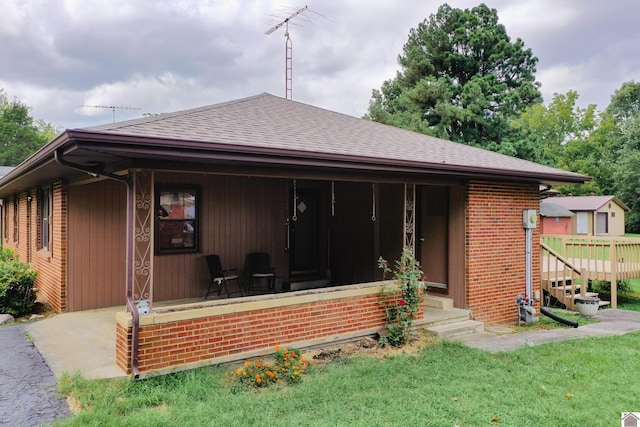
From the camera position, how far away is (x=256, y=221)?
8.42 metres

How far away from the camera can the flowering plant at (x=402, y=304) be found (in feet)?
19.8

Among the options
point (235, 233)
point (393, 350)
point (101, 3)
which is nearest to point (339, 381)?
point (393, 350)

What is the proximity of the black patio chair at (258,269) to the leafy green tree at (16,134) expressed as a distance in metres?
37.2

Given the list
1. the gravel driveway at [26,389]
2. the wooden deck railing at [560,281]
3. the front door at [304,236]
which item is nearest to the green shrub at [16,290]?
the gravel driveway at [26,389]

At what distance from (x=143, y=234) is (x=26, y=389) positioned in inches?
71.4

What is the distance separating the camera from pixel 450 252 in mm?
7691

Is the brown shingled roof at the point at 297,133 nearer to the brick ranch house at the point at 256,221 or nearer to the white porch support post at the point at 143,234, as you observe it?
the brick ranch house at the point at 256,221

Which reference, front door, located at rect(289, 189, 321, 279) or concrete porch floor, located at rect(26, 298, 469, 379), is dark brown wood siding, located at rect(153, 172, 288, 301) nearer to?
front door, located at rect(289, 189, 321, 279)

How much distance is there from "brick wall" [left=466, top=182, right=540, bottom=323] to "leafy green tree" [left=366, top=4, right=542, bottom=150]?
15678 millimetres

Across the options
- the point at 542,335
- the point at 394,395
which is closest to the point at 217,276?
the point at 394,395

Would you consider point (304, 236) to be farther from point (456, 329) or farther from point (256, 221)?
point (456, 329)

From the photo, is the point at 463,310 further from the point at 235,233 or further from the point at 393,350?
the point at 235,233

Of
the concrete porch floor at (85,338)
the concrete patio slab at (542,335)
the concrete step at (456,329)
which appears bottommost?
the concrete patio slab at (542,335)

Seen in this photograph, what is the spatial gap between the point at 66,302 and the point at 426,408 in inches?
243
